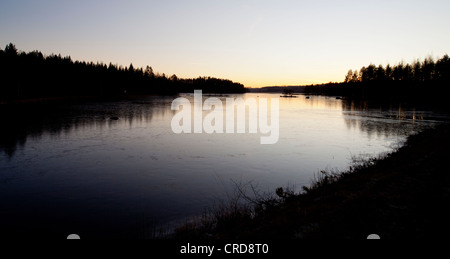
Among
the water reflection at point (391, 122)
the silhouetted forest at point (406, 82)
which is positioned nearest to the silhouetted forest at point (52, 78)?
the water reflection at point (391, 122)

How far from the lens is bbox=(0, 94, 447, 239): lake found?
31.7ft

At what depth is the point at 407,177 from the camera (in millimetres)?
11188

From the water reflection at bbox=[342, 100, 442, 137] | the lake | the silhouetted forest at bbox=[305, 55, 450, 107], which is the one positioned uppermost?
the silhouetted forest at bbox=[305, 55, 450, 107]

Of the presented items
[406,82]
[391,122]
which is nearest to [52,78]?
[391,122]

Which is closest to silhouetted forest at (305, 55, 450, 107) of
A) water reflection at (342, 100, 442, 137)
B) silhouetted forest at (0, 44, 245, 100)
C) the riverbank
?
water reflection at (342, 100, 442, 137)

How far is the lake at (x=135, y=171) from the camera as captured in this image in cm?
966

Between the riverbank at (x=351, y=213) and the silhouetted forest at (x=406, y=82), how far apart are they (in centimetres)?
10037

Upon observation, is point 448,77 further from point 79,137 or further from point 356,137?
point 79,137

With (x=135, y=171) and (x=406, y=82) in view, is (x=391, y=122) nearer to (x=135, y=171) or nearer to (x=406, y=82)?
(x=135, y=171)

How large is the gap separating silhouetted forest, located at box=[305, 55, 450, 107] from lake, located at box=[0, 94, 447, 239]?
84.5 metres

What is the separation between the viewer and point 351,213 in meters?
7.94

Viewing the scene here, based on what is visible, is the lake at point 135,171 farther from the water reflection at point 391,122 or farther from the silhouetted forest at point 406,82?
the silhouetted forest at point 406,82

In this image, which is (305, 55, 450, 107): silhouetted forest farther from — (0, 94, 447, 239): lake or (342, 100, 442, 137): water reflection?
(0, 94, 447, 239): lake

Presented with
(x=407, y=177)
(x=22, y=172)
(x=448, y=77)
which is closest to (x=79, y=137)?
(x=22, y=172)
